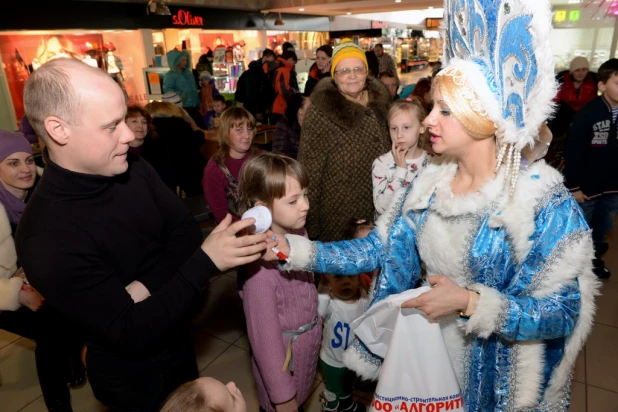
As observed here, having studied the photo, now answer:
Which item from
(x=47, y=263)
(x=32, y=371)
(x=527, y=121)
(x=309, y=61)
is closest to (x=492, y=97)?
(x=527, y=121)

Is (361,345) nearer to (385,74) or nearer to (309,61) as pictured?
(385,74)

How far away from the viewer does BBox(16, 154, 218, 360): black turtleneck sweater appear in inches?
40.4

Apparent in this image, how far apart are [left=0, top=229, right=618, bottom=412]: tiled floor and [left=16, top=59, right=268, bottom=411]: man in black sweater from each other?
1.41 metres

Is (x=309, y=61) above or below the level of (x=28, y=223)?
above

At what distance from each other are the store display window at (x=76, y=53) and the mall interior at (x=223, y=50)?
16 mm

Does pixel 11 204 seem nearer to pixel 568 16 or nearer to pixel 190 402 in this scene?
pixel 190 402

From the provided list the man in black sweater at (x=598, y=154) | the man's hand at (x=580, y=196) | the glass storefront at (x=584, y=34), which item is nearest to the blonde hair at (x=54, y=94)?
the man in black sweater at (x=598, y=154)

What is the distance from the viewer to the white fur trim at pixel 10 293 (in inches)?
71.3

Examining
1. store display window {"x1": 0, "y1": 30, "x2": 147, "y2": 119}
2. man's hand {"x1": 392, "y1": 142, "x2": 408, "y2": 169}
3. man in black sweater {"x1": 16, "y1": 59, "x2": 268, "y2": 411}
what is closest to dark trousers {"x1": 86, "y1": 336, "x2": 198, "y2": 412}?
man in black sweater {"x1": 16, "y1": 59, "x2": 268, "y2": 411}

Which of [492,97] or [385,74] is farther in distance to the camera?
[385,74]

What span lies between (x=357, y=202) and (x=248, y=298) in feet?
3.90

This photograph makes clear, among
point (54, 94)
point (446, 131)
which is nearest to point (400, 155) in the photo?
point (446, 131)

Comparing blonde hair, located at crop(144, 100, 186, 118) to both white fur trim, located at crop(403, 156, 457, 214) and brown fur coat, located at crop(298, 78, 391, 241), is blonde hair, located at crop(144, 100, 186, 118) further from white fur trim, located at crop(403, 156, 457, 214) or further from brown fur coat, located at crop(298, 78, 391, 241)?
white fur trim, located at crop(403, 156, 457, 214)

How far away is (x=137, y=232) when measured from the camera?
48.4 inches
